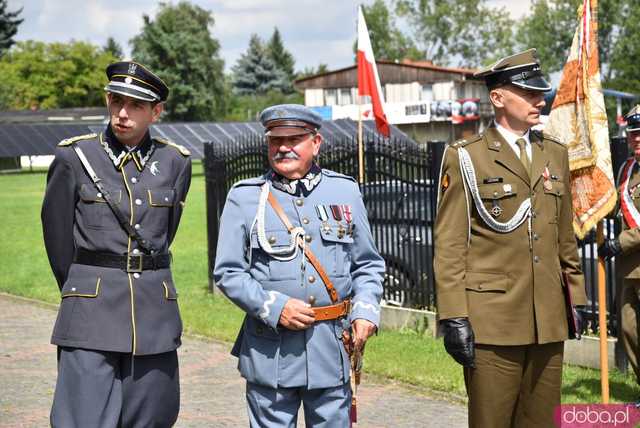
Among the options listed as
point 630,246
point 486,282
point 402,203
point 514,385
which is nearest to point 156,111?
point 486,282

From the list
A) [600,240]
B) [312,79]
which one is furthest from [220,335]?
[312,79]

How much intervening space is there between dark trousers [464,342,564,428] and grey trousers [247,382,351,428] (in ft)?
2.19

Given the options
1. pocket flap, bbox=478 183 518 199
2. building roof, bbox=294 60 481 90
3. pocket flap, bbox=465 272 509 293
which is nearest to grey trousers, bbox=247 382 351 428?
pocket flap, bbox=465 272 509 293

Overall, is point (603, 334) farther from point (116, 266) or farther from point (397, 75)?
point (397, 75)

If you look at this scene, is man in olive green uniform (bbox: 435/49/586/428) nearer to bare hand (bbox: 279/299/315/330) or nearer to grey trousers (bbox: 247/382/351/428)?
grey trousers (bbox: 247/382/351/428)

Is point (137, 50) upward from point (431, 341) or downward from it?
upward

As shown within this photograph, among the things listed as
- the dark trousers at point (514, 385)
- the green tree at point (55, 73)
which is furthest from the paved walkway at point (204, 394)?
the green tree at point (55, 73)

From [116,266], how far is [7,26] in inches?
4565

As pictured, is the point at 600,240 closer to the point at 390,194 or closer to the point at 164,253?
the point at 164,253

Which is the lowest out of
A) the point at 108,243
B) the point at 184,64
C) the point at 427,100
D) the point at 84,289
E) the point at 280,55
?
the point at 84,289

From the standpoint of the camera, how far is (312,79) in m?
83.3

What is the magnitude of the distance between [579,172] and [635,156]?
3.39 feet

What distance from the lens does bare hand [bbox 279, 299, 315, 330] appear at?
4.28m

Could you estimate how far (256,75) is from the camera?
130 metres
